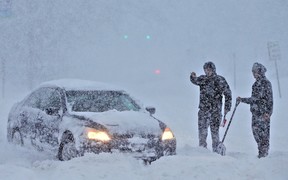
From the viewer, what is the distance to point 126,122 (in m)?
6.98

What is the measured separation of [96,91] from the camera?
8211 millimetres

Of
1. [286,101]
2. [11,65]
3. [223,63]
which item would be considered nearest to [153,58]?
[223,63]

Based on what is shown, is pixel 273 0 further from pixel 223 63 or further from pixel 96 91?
pixel 96 91

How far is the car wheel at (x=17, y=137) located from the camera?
8695 millimetres

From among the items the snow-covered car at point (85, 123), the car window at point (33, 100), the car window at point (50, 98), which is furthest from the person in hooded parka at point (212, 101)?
the car window at point (33, 100)

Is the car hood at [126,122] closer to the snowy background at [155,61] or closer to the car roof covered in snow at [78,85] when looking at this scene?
the snowy background at [155,61]

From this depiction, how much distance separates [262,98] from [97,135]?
3134 mm

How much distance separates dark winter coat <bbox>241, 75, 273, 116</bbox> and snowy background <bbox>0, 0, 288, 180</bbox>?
33.1 inches

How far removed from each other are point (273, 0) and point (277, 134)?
148m

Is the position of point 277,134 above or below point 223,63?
below

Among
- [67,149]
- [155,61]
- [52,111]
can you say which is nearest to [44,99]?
[52,111]

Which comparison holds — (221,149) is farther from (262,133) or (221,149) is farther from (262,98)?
(262,98)

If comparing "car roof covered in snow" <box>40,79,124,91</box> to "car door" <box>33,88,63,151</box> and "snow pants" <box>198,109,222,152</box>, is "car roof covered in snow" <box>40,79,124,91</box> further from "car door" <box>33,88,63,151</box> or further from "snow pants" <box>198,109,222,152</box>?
"snow pants" <box>198,109,222,152</box>

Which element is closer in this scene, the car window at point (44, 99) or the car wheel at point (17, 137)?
the car window at point (44, 99)
